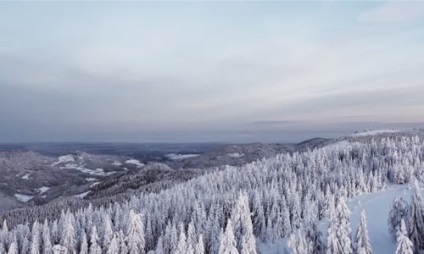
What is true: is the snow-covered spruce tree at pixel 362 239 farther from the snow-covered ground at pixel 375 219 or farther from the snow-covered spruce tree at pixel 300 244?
the snow-covered ground at pixel 375 219

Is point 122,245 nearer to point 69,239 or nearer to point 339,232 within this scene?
point 69,239

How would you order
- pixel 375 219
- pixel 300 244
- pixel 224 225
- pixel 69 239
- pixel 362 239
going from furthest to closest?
→ pixel 224 225 → pixel 69 239 → pixel 375 219 → pixel 300 244 → pixel 362 239

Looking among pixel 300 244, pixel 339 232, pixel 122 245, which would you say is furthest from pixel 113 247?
pixel 339 232

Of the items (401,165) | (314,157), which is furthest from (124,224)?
(314,157)

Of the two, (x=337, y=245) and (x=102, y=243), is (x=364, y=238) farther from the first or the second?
(x=102, y=243)

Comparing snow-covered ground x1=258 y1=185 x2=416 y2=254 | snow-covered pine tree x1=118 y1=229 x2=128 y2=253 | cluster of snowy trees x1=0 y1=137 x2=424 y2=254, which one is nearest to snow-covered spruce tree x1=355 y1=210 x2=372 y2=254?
cluster of snowy trees x1=0 y1=137 x2=424 y2=254

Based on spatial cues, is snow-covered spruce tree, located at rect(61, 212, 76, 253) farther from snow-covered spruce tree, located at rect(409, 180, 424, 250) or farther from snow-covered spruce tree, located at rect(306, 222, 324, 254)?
snow-covered spruce tree, located at rect(409, 180, 424, 250)

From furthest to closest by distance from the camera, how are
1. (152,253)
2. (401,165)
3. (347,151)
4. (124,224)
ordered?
(347,151)
(401,165)
(124,224)
(152,253)
